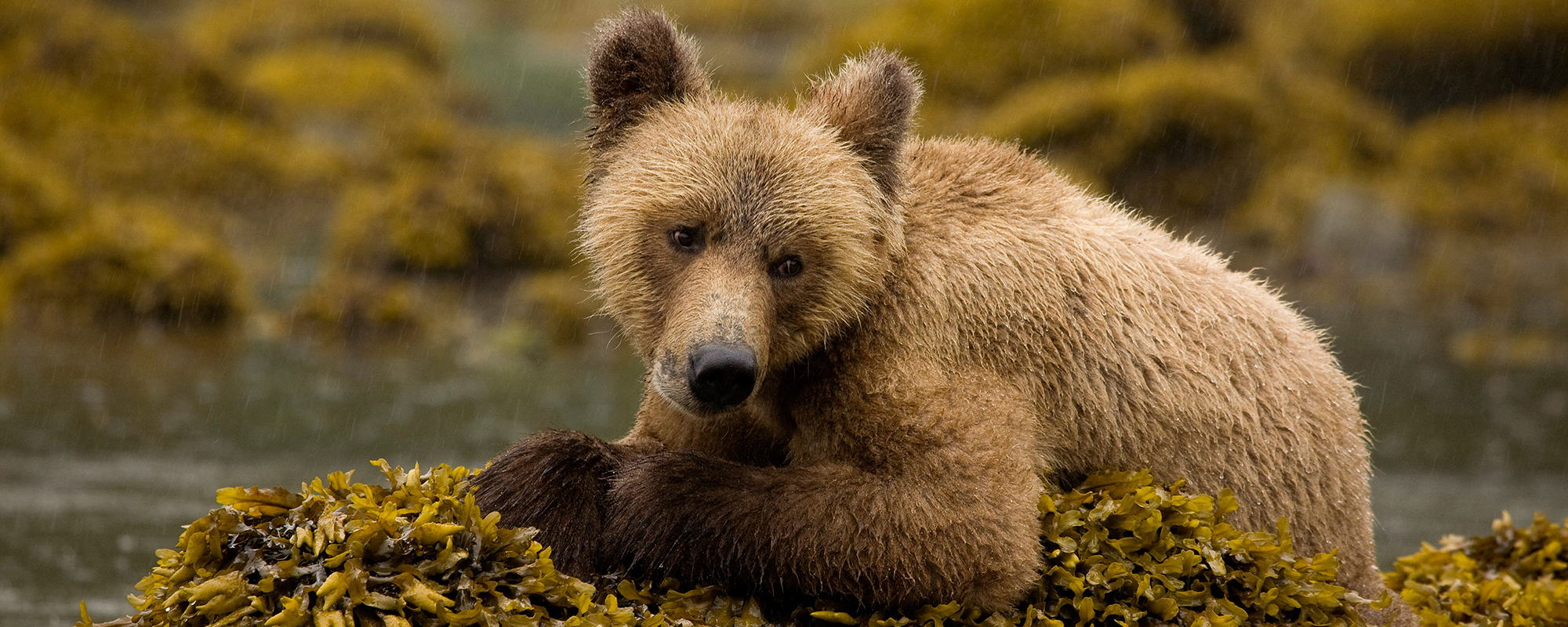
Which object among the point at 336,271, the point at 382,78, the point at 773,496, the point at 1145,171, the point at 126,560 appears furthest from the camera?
the point at 382,78

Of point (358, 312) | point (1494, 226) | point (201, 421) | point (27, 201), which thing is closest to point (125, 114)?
point (27, 201)

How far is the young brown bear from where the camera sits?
4555mm

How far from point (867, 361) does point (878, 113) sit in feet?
2.85

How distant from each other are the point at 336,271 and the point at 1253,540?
1770 centimetres

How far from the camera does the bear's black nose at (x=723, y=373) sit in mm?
4336

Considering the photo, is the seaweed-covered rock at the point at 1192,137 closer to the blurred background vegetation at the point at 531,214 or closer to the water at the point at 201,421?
the blurred background vegetation at the point at 531,214

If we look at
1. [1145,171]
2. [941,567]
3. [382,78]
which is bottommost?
[941,567]

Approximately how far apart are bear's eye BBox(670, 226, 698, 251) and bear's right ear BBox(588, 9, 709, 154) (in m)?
0.59

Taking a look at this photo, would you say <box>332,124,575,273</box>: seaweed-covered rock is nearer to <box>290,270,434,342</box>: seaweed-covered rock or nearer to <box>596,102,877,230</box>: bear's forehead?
<box>290,270,434,342</box>: seaweed-covered rock

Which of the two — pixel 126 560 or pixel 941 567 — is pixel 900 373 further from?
pixel 126 560

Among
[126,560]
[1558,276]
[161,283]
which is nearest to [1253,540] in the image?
[126,560]

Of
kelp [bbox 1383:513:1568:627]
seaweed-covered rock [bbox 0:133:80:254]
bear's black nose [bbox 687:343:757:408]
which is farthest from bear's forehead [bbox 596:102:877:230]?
seaweed-covered rock [bbox 0:133:80:254]

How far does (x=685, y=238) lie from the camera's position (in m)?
4.76

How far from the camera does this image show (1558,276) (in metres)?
20.8
